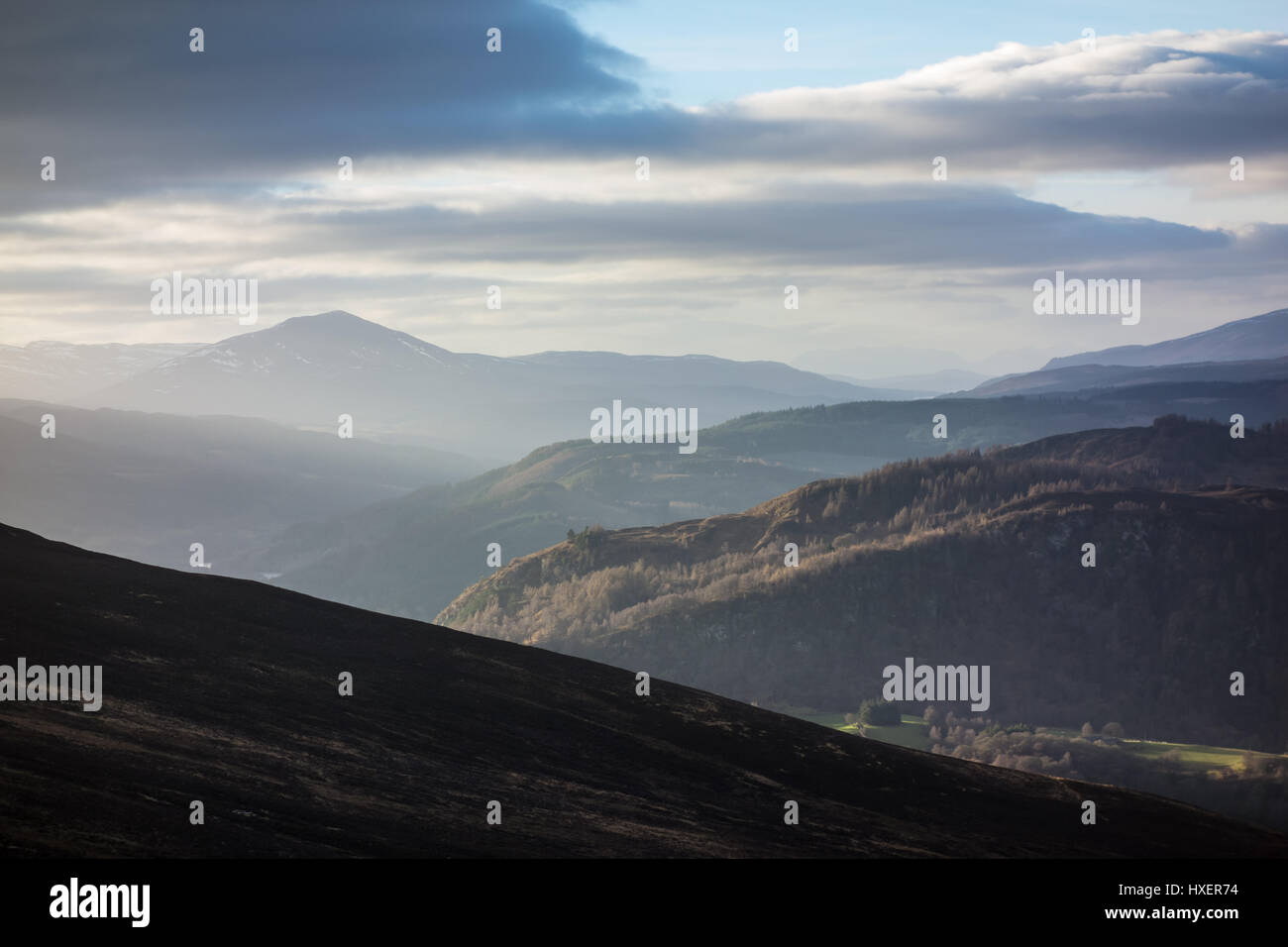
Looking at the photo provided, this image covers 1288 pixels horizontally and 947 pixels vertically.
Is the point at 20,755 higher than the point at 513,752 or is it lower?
higher

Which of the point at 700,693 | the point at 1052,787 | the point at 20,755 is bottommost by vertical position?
the point at 1052,787
